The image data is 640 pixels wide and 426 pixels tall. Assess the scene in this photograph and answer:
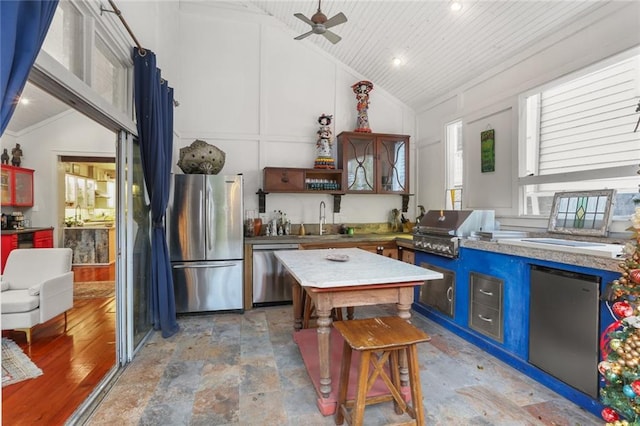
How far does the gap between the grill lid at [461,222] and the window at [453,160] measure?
2.81ft

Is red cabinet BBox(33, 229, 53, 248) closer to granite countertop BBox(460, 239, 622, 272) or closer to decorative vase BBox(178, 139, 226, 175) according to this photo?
decorative vase BBox(178, 139, 226, 175)

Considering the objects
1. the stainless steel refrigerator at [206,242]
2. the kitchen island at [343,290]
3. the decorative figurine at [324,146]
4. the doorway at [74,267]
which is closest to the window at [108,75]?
the doorway at [74,267]

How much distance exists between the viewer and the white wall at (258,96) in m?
4.36

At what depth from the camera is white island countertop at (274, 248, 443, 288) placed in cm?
187

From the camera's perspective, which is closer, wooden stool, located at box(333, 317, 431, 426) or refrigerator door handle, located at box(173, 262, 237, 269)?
wooden stool, located at box(333, 317, 431, 426)

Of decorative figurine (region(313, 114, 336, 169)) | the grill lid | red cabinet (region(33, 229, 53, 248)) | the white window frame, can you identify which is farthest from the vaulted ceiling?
red cabinet (region(33, 229, 53, 248))

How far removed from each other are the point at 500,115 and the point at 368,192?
1860 mm

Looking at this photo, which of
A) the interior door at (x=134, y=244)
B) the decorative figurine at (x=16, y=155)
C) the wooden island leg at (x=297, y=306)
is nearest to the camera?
the interior door at (x=134, y=244)

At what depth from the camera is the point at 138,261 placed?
115 inches

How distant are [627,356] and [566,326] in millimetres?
879

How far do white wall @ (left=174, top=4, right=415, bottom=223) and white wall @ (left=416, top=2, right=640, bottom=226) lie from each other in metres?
0.98

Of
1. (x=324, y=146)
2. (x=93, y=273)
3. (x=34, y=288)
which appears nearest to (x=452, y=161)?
(x=324, y=146)

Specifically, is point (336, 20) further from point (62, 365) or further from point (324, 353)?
point (62, 365)

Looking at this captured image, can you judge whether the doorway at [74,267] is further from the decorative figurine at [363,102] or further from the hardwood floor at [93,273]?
the decorative figurine at [363,102]
